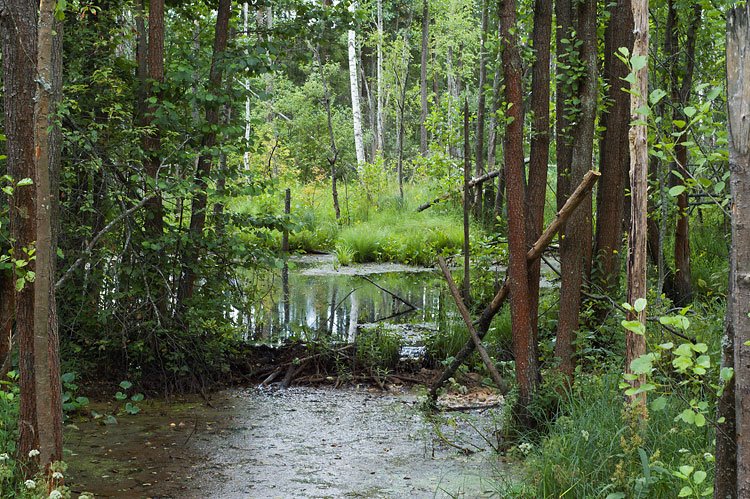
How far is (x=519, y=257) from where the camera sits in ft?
19.4

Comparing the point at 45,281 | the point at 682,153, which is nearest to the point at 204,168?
the point at 45,281

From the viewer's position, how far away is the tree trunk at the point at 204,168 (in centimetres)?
789

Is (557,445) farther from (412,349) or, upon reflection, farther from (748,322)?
(412,349)

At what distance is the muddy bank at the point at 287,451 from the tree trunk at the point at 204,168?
47.2 inches

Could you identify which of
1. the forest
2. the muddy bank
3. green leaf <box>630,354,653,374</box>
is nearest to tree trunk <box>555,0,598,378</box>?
the forest

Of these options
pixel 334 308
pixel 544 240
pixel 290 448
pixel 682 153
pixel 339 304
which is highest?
pixel 682 153

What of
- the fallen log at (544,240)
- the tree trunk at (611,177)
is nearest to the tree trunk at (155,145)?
the fallen log at (544,240)

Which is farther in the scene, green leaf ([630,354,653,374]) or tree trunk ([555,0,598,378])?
tree trunk ([555,0,598,378])

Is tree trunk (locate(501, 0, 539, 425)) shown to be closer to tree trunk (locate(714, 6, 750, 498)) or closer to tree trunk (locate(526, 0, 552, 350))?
tree trunk (locate(526, 0, 552, 350))

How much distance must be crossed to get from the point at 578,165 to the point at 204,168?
379 centimetres

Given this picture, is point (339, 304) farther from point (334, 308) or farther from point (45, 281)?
point (45, 281)

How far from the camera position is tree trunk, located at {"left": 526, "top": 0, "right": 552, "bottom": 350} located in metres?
6.24

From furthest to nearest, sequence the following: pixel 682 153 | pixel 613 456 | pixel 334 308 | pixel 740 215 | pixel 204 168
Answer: pixel 334 308, pixel 682 153, pixel 204 168, pixel 613 456, pixel 740 215

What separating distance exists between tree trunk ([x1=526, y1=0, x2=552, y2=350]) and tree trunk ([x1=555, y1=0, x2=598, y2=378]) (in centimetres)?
19
